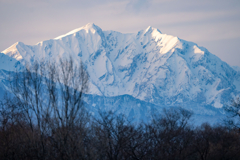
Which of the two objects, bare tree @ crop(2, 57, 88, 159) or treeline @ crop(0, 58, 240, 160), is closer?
treeline @ crop(0, 58, 240, 160)

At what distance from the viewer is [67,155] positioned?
26266 mm

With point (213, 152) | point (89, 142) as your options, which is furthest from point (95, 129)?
point (213, 152)

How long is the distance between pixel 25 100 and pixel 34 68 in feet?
11.5

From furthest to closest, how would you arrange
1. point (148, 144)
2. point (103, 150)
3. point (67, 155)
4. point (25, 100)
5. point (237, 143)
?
point (237, 143) → point (148, 144) → point (25, 100) → point (103, 150) → point (67, 155)

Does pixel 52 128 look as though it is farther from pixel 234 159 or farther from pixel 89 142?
pixel 234 159

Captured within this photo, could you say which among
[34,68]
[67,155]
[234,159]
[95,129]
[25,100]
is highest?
[34,68]

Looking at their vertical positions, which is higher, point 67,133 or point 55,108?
point 55,108

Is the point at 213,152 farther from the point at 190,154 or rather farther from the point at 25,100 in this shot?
the point at 25,100

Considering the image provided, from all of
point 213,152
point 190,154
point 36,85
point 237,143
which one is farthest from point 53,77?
point 237,143

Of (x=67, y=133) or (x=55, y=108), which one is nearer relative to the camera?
(x=67, y=133)

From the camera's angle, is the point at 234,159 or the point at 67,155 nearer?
the point at 67,155

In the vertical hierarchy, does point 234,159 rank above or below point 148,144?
below

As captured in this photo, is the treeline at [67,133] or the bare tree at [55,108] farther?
the bare tree at [55,108]

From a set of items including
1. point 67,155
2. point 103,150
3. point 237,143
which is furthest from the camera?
point 237,143
